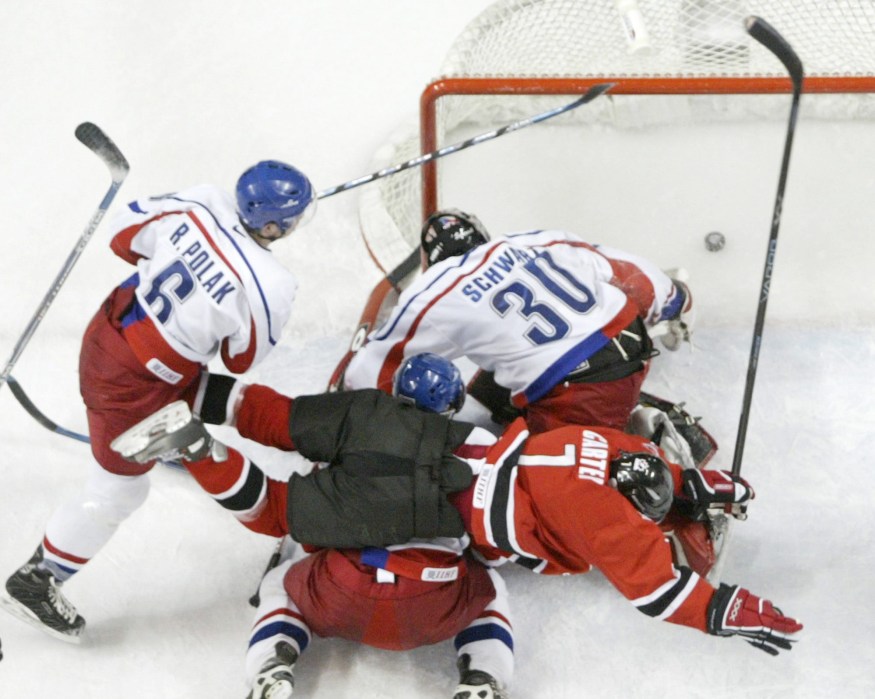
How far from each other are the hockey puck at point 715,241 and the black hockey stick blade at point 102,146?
58.0 inches

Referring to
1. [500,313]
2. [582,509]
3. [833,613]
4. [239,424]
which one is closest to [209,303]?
[239,424]

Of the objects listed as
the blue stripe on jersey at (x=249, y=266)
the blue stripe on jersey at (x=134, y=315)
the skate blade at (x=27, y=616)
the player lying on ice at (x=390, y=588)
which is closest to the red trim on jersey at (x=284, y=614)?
the player lying on ice at (x=390, y=588)

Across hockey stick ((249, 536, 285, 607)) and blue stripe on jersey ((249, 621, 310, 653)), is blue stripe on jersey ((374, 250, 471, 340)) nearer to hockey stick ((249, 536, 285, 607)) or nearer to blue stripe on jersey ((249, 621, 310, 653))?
hockey stick ((249, 536, 285, 607))

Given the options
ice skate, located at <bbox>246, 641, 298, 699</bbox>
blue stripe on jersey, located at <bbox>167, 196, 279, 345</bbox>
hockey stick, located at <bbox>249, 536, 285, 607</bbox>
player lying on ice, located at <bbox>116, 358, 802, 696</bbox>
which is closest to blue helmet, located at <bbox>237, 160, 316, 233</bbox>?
blue stripe on jersey, located at <bbox>167, 196, 279, 345</bbox>

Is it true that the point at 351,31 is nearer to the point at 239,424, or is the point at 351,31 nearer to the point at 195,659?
the point at 239,424

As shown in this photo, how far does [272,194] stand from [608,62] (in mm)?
1162

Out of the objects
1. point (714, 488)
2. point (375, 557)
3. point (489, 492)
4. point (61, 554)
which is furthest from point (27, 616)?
point (714, 488)

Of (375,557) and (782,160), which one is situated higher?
(782,160)

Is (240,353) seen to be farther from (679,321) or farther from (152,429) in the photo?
(679,321)

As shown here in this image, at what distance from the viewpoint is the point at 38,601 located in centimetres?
258

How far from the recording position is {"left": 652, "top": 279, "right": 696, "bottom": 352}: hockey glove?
9.76ft

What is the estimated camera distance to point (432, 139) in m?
2.94

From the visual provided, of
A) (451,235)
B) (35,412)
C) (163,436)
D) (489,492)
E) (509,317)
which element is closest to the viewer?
(163,436)

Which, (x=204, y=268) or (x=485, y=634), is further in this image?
(x=485, y=634)
